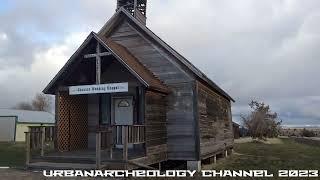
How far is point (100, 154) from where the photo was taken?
14.1 m

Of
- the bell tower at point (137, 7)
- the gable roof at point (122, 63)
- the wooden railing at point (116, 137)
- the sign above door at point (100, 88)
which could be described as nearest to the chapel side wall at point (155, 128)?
the gable roof at point (122, 63)

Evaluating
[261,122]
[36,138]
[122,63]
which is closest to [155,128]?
[122,63]

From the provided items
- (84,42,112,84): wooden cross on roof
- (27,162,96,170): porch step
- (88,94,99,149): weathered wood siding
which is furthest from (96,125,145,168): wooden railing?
(88,94,99,149): weathered wood siding

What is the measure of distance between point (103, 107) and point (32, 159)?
4.07m

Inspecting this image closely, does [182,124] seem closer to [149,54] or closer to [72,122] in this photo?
[149,54]

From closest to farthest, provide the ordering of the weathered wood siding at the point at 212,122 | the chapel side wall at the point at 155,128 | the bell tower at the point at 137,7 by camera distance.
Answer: the chapel side wall at the point at 155,128 < the weathered wood siding at the point at 212,122 < the bell tower at the point at 137,7

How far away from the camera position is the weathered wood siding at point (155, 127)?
53.2 feet

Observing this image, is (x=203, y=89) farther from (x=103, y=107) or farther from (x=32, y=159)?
(x=32, y=159)

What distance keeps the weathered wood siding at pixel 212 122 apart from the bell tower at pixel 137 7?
4.72 metres

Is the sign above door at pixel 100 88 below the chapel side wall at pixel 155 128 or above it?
above

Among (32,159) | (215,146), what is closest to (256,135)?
(215,146)

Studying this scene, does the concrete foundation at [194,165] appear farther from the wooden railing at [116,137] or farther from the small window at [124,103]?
the small window at [124,103]

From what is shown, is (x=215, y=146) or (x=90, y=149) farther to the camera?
(x=215, y=146)

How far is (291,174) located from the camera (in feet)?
54.1
